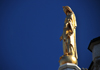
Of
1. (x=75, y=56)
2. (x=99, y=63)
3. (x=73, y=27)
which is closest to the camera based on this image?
(x=99, y=63)

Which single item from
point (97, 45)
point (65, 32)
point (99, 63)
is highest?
point (65, 32)

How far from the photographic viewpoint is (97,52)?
1681 cm

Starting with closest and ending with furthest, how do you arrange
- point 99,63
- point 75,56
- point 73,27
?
point 99,63, point 75,56, point 73,27

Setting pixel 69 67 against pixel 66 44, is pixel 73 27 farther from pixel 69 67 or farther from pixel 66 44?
pixel 69 67

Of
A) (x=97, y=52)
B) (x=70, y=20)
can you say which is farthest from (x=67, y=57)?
(x=70, y=20)

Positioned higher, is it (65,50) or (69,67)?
(65,50)

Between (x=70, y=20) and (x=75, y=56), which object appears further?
(x=70, y=20)

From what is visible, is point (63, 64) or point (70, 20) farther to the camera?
point (70, 20)

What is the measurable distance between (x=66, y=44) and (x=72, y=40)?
0.51m

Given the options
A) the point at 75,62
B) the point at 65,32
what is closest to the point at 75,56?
the point at 75,62

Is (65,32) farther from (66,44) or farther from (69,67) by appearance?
(69,67)

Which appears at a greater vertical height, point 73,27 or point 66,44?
point 73,27

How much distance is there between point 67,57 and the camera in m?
17.1

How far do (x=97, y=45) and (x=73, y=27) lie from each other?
2.39 metres
